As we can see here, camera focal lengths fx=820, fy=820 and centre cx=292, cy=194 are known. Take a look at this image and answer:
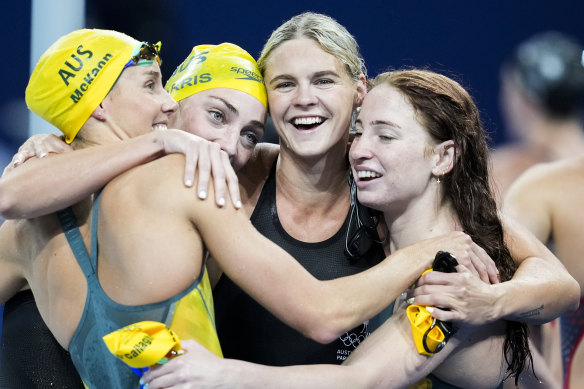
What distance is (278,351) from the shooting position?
10.8 ft

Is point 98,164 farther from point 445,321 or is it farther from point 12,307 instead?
point 445,321

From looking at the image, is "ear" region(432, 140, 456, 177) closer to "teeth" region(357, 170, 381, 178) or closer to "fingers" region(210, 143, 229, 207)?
"teeth" region(357, 170, 381, 178)

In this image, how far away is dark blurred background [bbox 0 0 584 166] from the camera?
17.6 ft

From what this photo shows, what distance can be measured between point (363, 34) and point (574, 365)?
2.64m

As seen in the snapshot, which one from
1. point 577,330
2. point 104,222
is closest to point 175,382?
point 104,222

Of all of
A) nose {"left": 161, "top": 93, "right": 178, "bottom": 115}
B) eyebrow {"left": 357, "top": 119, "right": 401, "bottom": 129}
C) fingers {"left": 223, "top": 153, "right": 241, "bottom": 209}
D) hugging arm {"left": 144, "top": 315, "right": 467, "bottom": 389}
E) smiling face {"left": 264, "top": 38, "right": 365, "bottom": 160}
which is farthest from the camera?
smiling face {"left": 264, "top": 38, "right": 365, "bottom": 160}

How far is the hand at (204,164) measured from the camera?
7.91 ft

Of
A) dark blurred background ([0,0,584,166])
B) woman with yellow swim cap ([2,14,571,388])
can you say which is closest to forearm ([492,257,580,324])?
woman with yellow swim cap ([2,14,571,388])

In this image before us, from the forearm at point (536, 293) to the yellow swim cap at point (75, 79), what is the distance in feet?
4.93

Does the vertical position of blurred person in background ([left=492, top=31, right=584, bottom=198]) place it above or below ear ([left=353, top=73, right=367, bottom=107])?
below

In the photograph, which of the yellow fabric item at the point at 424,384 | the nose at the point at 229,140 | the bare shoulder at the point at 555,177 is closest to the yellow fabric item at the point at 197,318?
the yellow fabric item at the point at 424,384

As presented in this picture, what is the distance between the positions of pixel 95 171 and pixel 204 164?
34 centimetres

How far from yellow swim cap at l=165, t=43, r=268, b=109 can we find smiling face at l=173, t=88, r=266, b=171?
0.03 metres

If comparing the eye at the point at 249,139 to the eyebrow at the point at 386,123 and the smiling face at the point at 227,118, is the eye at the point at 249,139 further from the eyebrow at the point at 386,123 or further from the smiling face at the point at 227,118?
the eyebrow at the point at 386,123
